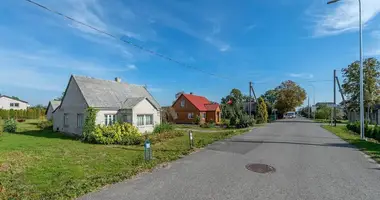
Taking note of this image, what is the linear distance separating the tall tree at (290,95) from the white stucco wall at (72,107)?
172ft

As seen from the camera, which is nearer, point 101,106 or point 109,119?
point 101,106

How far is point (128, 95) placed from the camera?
22953 millimetres

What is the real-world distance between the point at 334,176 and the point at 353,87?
42228 mm

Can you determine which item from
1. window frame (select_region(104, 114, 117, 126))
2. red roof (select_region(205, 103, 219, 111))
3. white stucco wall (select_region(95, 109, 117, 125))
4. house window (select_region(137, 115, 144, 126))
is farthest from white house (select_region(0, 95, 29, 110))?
house window (select_region(137, 115, 144, 126))

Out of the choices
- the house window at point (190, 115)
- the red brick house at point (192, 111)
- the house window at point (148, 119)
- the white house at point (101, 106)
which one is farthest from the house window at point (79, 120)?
the house window at point (190, 115)

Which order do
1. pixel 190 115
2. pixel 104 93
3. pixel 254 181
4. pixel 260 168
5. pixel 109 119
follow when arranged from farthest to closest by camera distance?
pixel 190 115 < pixel 104 93 < pixel 109 119 < pixel 260 168 < pixel 254 181

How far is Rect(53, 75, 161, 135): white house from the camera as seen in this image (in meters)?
18.5

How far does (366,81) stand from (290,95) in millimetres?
19754

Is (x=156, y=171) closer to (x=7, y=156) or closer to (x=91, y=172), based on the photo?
(x=91, y=172)

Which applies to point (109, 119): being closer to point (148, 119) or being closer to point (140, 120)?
point (140, 120)

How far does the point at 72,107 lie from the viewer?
64.0 feet

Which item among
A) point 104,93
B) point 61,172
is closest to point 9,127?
point 104,93

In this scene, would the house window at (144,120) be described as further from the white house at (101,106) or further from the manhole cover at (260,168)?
the manhole cover at (260,168)

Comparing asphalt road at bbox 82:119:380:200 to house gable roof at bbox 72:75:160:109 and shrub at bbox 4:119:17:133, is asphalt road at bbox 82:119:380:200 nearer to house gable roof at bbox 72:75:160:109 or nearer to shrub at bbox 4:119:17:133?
house gable roof at bbox 72:75:160:109
